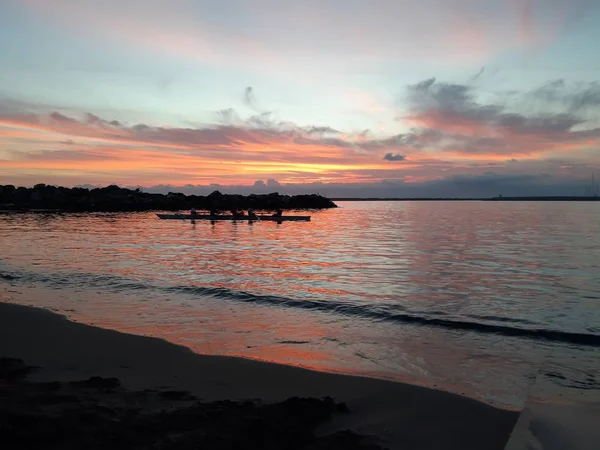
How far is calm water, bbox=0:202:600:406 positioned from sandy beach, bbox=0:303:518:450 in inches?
27.0

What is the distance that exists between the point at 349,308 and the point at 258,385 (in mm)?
6331

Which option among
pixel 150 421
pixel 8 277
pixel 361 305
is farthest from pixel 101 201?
pixel 150 421

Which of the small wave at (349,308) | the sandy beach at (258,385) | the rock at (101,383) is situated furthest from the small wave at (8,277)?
the rock at (101,383)

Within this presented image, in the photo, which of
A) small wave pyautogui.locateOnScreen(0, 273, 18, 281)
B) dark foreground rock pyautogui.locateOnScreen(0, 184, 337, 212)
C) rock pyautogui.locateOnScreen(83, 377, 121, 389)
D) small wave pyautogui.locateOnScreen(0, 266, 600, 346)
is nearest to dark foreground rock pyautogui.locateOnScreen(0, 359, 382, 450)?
rock pyautogui.locateOnScreen(83, 377, 121, 389)

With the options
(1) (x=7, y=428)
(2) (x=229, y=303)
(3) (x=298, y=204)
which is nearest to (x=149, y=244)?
(2) (x=229, y=303)

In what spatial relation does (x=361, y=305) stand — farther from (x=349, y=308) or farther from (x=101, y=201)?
(x=101, y=201)

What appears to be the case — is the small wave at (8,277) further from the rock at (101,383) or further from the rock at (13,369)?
the rock at (101,383)

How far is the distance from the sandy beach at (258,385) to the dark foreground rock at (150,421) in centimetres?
11

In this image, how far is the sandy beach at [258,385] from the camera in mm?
4984

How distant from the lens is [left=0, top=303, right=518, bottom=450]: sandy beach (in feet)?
16.4

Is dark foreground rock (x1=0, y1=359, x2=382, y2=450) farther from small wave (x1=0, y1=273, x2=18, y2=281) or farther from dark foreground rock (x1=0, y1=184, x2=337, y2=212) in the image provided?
dark foreground rock (x1=0, y1=184, x2=337, y2=212)

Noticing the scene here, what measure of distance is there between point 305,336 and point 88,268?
40.4 ft

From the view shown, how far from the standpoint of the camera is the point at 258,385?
20.7ft

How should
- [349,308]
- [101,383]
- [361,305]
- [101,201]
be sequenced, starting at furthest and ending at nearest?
[101,201] → [361,305] → [349,308] → [101,383]
